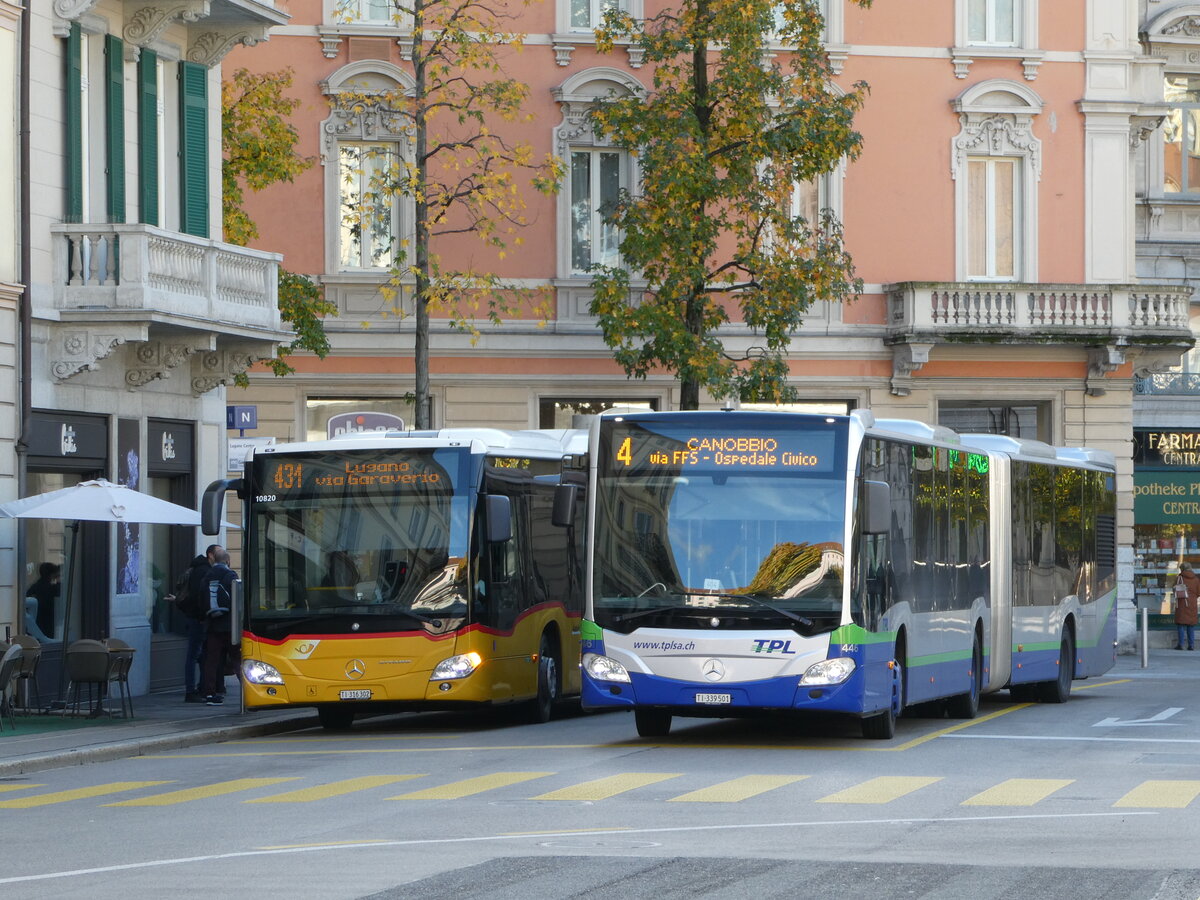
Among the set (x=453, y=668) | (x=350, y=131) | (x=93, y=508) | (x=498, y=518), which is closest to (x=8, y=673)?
(x=93, y=508)

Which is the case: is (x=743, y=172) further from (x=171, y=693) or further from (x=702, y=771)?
(x=702, y=771)

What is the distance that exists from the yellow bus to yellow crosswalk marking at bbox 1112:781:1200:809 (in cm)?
678

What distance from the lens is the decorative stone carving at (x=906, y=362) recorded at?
3538 centimetres

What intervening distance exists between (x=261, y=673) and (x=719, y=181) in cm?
1269

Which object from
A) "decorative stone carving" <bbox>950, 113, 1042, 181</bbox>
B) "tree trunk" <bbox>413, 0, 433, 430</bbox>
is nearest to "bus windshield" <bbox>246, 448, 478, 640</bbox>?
"tree trunk" <bbox>413, 0, 433, 430</bbox>

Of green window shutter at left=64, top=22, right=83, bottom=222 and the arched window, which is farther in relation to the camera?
the arched window

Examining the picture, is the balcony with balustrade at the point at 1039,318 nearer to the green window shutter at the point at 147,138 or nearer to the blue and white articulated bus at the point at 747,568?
the green window shutter at the point at 147,138

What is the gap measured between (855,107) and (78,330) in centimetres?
1198

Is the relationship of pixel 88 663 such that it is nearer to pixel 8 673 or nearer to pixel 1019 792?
pixel 8 673

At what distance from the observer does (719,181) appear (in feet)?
99.8

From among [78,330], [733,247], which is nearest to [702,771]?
[78,330]

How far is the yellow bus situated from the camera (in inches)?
789

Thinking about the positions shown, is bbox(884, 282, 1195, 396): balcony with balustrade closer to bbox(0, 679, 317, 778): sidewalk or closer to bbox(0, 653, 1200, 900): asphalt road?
bbox(0, 679, 317, 778): sidewalk

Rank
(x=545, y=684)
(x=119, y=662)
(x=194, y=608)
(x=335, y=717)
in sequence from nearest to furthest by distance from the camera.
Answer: (x=119, y=662)
(x=335, y=717)
(x=545, y=684)
(x=194, y=608)
